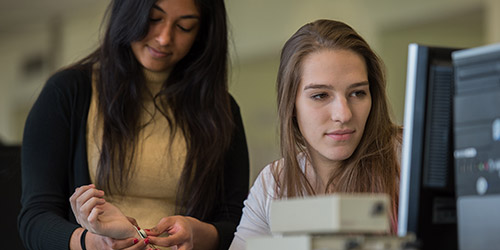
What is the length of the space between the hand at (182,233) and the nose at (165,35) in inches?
16.7

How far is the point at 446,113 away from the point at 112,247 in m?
0.72

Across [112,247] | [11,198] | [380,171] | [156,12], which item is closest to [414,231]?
[380,171]

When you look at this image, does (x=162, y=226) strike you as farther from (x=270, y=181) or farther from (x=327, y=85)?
(x=327, y=85)

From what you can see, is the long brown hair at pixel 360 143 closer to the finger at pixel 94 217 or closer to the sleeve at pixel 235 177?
the sleeve at pixel 235 177

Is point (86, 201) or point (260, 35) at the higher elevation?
point (260, 35)

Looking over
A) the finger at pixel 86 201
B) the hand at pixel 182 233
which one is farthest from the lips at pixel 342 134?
the finger at pixel 86 201

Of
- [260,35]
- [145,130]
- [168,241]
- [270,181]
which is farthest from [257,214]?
[260,35]

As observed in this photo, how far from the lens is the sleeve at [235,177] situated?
1.76 meters

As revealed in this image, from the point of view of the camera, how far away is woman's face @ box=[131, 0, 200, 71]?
1.67m

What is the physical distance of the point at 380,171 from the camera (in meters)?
1.44

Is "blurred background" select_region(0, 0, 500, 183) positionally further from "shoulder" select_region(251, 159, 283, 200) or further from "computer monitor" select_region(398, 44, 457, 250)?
"computer monitor" select_region(398, 44, 457, 250)

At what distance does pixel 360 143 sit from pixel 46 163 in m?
0.74

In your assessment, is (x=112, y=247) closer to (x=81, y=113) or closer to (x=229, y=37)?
(x=81, y=113)

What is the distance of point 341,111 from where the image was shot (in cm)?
136
